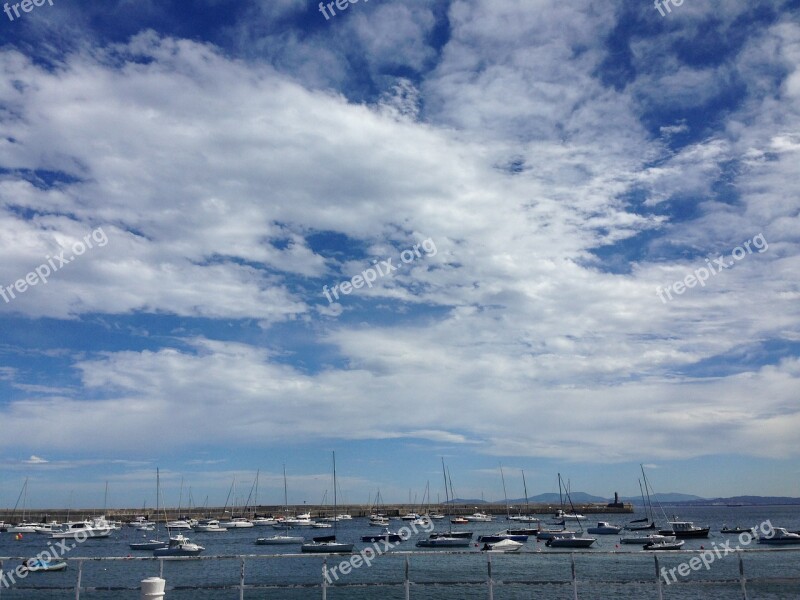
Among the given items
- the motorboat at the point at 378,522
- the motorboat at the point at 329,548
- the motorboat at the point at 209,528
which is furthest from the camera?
the motorboat at the point at 378,522

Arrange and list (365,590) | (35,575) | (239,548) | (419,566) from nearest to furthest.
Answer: (365,590) → (35,575) → (419,566) → (239,548)

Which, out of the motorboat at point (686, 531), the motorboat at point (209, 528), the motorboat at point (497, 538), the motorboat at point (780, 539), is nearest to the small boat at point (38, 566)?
the motorboat at point (497, 538)

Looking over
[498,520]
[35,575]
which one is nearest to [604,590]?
[35,575]

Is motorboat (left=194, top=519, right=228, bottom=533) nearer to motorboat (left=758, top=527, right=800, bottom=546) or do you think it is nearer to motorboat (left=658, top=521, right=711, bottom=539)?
motorboat (left=658, top=521, right=711, bottom=539)

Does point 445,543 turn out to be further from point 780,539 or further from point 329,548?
point 780,539

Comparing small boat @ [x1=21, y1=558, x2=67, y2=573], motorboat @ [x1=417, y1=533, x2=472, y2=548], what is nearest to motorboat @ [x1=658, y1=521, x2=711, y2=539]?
motorboat @ [x1=417, y1=533, x2=472, y2=548]

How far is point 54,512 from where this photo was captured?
574 feet

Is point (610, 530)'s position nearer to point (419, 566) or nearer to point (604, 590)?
point (419, 566)

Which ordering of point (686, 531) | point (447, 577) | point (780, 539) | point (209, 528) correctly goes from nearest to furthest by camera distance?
point (447, 577) < point (780, 539) < point (686, 531) < point (209, 528)

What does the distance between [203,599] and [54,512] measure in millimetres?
163817

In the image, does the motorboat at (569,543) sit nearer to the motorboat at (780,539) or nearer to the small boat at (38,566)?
the motorboat at (780,539)

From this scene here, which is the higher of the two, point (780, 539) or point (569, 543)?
point (569, 543)

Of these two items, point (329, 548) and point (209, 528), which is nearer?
point (329, 548)

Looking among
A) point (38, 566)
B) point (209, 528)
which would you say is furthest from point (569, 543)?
point (209, 528)
